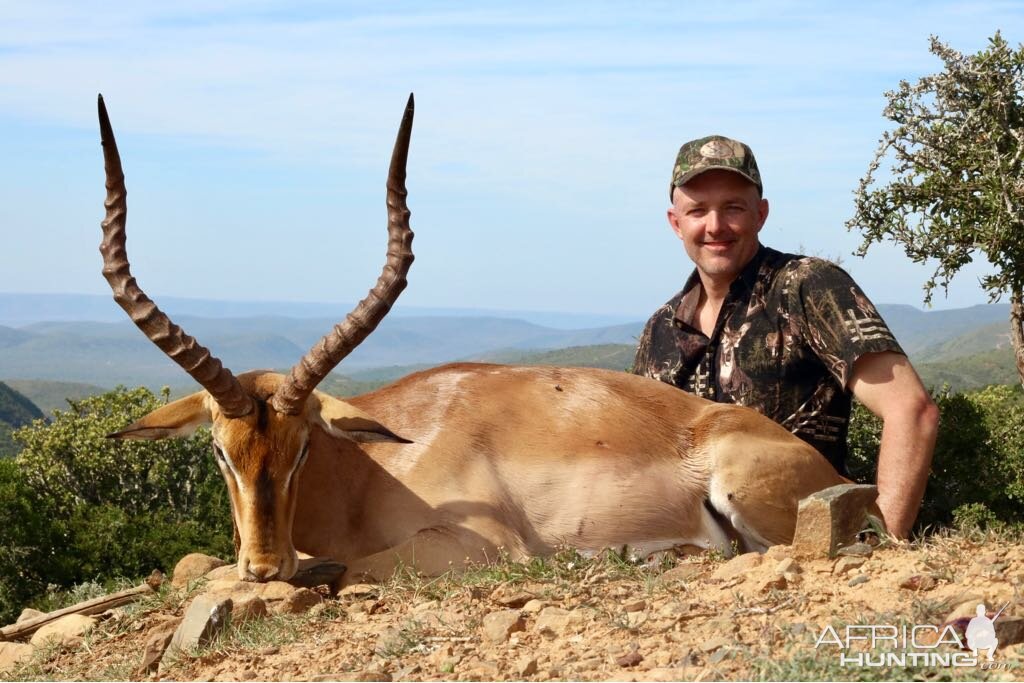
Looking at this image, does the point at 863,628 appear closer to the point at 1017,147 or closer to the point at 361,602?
the point at 361,602

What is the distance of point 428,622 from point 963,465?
9.04 m

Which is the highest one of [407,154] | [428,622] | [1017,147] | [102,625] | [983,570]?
[1017,147]

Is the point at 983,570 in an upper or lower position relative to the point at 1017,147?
lower

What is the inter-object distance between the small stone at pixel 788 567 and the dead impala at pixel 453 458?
6.18 feet

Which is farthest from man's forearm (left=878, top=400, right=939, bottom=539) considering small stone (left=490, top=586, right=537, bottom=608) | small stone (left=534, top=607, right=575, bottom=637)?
small stone (left=534, top=607, right=575, bottom=637)

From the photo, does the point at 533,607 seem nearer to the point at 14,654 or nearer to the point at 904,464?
the point at 904,464

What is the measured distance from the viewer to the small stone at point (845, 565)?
623 cm

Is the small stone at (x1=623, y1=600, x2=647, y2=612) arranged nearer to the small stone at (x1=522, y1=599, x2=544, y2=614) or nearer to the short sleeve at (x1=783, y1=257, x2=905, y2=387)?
the small stone at (x1=522, y1=599, x2=544, y2=614)

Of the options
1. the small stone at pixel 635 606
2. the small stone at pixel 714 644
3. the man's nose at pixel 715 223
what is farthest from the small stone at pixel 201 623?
the man's nose at pixel 715 223

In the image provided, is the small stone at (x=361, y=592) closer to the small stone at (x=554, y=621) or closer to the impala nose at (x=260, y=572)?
the impala nose at (x=260, y=572)

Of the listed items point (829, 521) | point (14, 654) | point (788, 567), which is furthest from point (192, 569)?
point (829, 521)

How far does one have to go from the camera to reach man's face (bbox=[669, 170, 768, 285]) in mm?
9164

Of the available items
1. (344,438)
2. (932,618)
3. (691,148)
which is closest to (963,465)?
(691,148)

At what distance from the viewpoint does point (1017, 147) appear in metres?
21.1
